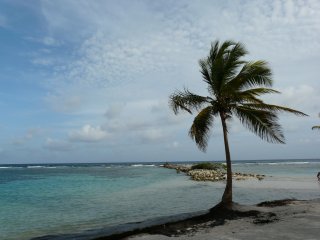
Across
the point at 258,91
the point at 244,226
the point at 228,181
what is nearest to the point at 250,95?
the point at 258,91

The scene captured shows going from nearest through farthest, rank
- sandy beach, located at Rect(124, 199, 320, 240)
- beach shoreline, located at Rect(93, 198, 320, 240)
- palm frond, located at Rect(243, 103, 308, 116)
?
sandy beach, located at Rect(124, 199, 320, 240)
beach shoreline, located at Rect(93, 198, 320, 240)
palm frond, located at Rect(243, 103, 308, 116)

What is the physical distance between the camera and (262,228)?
40.9 ft

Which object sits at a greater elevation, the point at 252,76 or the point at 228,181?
the point at 252,76

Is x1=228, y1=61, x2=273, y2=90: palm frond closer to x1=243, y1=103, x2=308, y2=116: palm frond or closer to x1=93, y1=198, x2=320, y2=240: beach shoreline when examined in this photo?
x1=243, y1=103, x2=308, y2=116: palm frond

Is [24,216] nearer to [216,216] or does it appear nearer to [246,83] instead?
[216,216]

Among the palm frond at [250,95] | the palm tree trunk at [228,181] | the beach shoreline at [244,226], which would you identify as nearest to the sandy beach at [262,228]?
the beach shoreline at [244,226]

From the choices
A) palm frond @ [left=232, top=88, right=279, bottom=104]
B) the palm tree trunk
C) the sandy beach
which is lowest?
the sandy beach

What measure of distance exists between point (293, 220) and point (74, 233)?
29.9 feet

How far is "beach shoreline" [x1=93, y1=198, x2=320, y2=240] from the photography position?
37.8 feet

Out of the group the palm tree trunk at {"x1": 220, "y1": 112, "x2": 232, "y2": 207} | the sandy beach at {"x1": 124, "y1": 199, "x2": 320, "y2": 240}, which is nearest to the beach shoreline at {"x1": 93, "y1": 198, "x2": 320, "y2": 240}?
the sandy beach at {"x1": 124, "y1": 199, "x2": 320, "y2": 240}

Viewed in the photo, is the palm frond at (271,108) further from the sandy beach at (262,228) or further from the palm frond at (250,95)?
the sandy beach at (262,228)

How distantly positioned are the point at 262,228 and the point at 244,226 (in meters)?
0.87

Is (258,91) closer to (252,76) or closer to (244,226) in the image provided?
(252,76)

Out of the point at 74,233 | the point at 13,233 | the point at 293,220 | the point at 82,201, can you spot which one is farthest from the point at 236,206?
the point at 82,201
